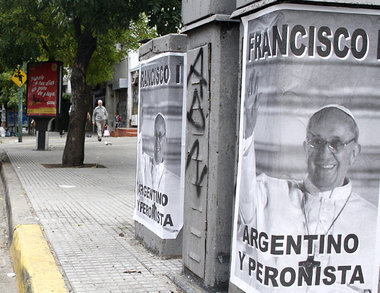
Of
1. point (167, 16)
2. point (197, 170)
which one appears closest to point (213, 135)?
point (197, 170)

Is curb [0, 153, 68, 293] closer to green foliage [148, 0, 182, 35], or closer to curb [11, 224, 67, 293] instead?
curb [11, 224, 67, 293]

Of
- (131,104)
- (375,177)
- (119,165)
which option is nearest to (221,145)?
(375,177)

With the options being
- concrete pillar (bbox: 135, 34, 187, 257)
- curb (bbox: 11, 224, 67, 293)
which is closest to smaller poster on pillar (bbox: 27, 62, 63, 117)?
curb (bbox: 11, 224, 67, 293)

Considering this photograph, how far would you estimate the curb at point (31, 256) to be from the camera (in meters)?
4.45

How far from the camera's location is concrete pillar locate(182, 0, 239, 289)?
3969 millimetres

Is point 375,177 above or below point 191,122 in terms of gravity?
below

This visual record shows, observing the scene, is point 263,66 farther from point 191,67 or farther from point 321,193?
point 191,67

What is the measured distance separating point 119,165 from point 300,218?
39.3 feet

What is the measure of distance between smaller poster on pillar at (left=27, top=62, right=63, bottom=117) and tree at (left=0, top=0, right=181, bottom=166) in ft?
2.60

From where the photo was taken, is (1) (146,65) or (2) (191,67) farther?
(1) (146,65)

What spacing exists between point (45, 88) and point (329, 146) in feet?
48.6

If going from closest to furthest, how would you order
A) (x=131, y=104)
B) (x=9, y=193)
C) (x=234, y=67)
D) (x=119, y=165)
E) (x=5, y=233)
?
(x=234, y=67) → (x=5, y=233) → (x=9, y=193) → (x=119, y=165) → (x=131, y=104)

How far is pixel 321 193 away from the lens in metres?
3.18

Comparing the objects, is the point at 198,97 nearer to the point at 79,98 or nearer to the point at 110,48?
the point at 79,98
